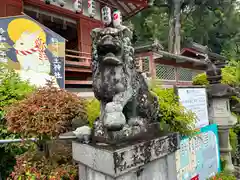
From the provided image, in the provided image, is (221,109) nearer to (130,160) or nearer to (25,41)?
(130,160)

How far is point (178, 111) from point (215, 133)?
184 cm

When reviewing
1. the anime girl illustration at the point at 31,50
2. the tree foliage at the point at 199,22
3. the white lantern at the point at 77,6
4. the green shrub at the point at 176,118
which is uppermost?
the tree foliage at the point at 199,22

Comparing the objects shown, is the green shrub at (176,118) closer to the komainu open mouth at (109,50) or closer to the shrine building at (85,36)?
the komainu open mouth at (109,50)

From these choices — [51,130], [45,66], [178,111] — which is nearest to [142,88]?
[178,111]

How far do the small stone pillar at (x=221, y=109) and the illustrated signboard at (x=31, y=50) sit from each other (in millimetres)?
3637

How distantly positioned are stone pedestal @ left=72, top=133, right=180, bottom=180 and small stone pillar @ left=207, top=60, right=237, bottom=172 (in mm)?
2165

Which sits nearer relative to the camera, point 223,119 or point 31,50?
point 223,119

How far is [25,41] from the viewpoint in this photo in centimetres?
542

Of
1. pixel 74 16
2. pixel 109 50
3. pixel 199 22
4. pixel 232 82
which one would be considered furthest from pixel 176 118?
pixel 199 22

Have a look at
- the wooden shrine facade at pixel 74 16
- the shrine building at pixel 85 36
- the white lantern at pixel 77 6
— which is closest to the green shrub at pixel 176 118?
the shrine building at pixel 85 36

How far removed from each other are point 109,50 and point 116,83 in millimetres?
329

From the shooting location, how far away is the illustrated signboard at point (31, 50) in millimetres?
5012

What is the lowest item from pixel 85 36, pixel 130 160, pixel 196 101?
pixel 130 160

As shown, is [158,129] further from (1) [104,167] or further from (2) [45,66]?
(2) [45,66]
